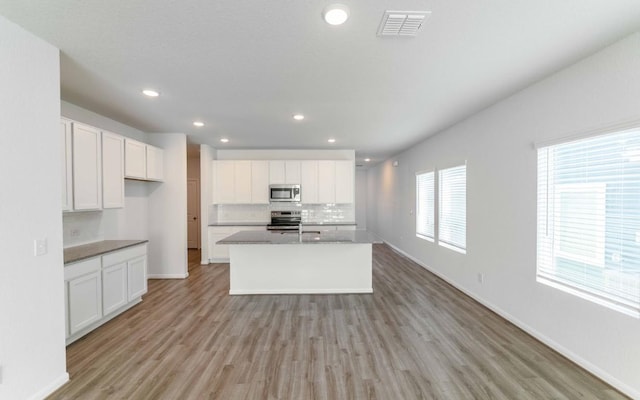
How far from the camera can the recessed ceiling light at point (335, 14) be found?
1712 millimetres

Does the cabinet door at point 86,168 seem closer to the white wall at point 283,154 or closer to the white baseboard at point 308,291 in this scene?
the white baseboard at point 308,291

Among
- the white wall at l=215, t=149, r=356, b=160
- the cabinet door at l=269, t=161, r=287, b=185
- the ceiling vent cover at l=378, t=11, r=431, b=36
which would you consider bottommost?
the cabinet door at l=269, t=161, r=287, b=185

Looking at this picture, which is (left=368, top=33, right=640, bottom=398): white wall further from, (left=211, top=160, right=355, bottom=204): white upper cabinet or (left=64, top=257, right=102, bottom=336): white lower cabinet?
(left=64, top=257, right=102, bottom=336): white lower cabinet

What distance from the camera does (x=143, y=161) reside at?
4.45 m

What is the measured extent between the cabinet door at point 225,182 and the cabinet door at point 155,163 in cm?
148

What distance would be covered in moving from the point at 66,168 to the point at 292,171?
160 inches

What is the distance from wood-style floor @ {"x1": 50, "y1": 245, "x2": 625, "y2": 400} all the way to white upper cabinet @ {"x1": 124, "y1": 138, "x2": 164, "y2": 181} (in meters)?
1.93

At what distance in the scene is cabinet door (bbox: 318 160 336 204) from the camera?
6.46 metres

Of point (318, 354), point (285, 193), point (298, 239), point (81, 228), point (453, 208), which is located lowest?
point (318, 354)

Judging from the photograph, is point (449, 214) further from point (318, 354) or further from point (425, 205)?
point (318, 354)

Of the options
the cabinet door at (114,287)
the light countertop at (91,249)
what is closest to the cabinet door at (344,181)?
the light countertop at (91,249)

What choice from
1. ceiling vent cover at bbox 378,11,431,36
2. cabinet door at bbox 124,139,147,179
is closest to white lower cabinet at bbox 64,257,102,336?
cabinet door at bbox 124,139,147,179

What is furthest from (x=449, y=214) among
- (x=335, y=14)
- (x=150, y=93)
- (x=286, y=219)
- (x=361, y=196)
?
(x=361, y=196)

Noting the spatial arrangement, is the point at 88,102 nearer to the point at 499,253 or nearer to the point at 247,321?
the point at 247,321
